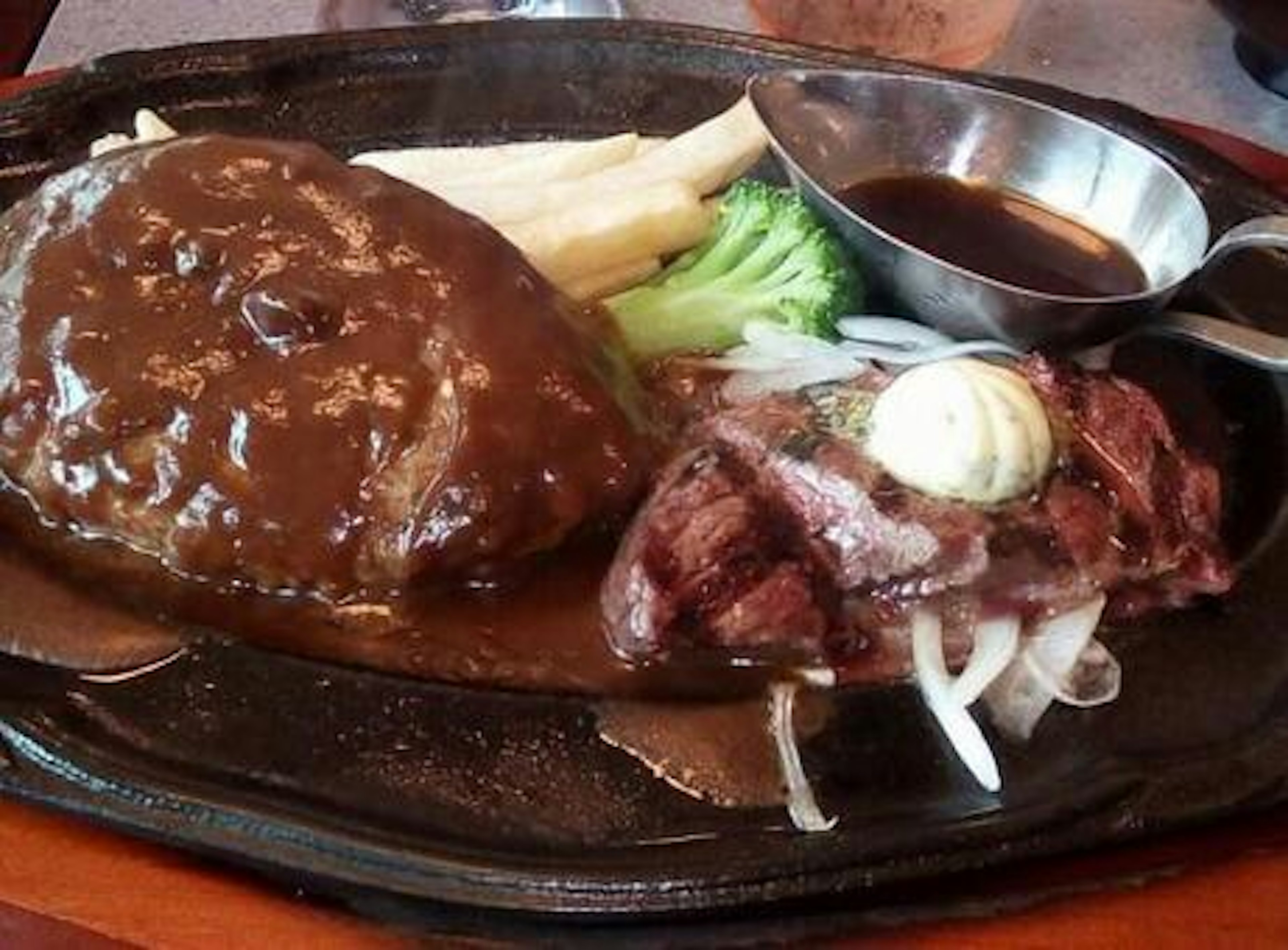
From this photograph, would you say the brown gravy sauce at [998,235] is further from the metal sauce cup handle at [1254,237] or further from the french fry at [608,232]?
the french fry at [608,232]

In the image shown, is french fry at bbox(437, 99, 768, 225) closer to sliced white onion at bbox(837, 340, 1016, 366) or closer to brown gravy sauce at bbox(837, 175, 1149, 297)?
brown gravy sauce at bbox(837, 175, 1149, 297)

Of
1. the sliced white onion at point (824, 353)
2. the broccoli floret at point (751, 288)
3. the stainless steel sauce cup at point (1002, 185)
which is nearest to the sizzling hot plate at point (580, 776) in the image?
the stainless steel sauce cup at point (1002, 185)

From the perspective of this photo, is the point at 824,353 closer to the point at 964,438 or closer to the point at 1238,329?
the point at 964,438

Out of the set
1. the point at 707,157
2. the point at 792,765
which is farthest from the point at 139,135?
the point at 792,765

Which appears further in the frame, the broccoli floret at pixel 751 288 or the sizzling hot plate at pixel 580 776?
the broccoli floret at pixel 751 288

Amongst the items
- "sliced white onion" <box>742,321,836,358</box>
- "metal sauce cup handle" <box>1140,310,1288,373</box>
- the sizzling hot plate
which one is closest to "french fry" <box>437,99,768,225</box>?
"sliced white onion" <box>742,321,836,358</box>

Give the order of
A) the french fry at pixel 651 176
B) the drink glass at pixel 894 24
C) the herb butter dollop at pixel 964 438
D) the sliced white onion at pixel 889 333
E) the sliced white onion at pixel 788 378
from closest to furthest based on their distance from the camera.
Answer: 1. the herb butter dollop at pixel 964 438
2. the sliced white onion at pixel 788 378
3. the sliced white onion at pixel 889 333
4. the french fry at pixel 651 176
5. the drink glass at pixel 894 24
